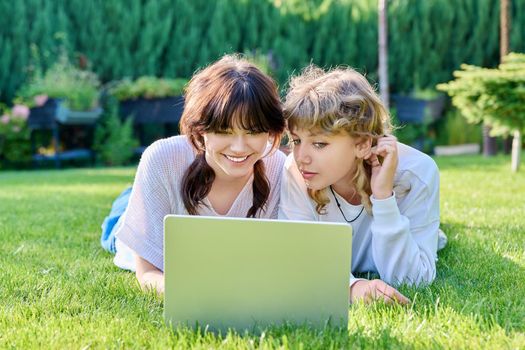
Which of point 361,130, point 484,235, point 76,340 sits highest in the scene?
point 361,130

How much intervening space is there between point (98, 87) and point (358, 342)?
32.2 ft

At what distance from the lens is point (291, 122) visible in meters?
2.61

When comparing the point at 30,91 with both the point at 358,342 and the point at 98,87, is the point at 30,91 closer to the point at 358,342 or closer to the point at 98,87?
the point at 98,87

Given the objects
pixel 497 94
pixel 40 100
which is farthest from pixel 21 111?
pixel 497 94

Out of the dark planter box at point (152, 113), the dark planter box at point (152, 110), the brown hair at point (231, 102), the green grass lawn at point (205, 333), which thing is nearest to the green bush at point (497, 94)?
the green grass lawn at point (205, 333)

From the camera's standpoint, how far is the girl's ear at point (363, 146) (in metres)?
2.64

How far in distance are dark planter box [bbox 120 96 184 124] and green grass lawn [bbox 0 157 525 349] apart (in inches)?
250

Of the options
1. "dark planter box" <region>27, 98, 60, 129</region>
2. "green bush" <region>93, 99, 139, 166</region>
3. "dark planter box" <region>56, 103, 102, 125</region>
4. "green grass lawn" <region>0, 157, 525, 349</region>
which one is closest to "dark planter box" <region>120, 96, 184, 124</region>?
"green bush" <region>93, 99, 139, 166</region>

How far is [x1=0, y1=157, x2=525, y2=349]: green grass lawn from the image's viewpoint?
1.89m

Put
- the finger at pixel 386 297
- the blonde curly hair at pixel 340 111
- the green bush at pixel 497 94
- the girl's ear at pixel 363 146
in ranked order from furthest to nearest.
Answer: the green bush at pixel 497 94
the girl's ear at pixel 363 146
the blonde curly hair at pixel 340 111
the finger at pixel 386 297

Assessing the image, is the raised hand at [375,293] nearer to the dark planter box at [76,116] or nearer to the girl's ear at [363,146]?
the girl's ear at [363,146]

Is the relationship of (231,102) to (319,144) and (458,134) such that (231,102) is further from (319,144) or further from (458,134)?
(458,134)

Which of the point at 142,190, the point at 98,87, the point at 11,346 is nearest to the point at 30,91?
the point at 98,87

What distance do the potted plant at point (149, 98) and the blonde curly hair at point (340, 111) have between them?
8.21 meters
